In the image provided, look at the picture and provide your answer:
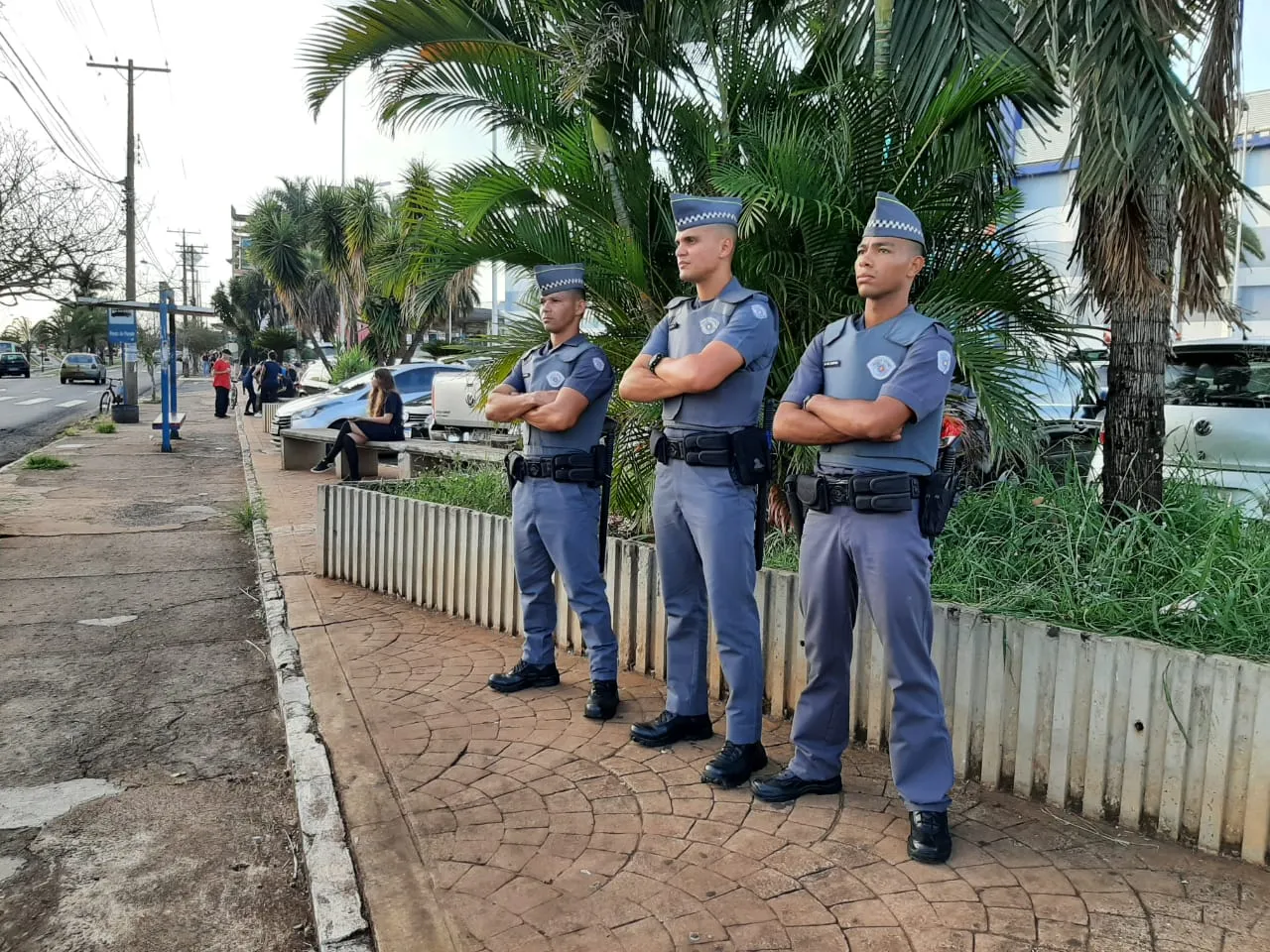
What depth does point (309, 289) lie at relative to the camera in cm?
3606

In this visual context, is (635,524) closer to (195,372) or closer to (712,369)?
(712,369)

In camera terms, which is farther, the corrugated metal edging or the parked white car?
the parked white car

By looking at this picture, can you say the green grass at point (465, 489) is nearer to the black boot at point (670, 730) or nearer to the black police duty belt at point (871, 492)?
the black boot at point (670, 730)

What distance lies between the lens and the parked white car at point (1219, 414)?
4762mm

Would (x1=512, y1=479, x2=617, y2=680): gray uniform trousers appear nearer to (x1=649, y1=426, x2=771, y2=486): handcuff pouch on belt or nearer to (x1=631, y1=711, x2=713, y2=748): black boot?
(x1=631, y1=711, x2=713, y2=748): black boot

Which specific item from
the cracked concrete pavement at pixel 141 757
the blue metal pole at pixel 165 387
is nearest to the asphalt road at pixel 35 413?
the blue metal pole at pixel 165 387

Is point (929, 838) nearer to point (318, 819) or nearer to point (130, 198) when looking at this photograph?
point (318, 819)

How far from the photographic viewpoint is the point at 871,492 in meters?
2.77

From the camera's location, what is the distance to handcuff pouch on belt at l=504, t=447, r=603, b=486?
3.92m

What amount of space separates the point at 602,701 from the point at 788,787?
0.99 metres

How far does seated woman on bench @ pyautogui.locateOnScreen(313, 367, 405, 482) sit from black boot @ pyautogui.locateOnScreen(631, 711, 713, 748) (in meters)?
7.71

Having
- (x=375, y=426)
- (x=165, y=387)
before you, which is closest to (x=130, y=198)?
(x=165, y=387)

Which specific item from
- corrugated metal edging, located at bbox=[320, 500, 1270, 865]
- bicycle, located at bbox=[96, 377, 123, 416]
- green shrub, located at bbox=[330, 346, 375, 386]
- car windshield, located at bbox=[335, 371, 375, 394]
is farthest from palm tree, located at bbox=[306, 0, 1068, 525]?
bicycle, located at bbox=[96, 377, 123, 416]

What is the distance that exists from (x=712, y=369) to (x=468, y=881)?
1735 millimetres
